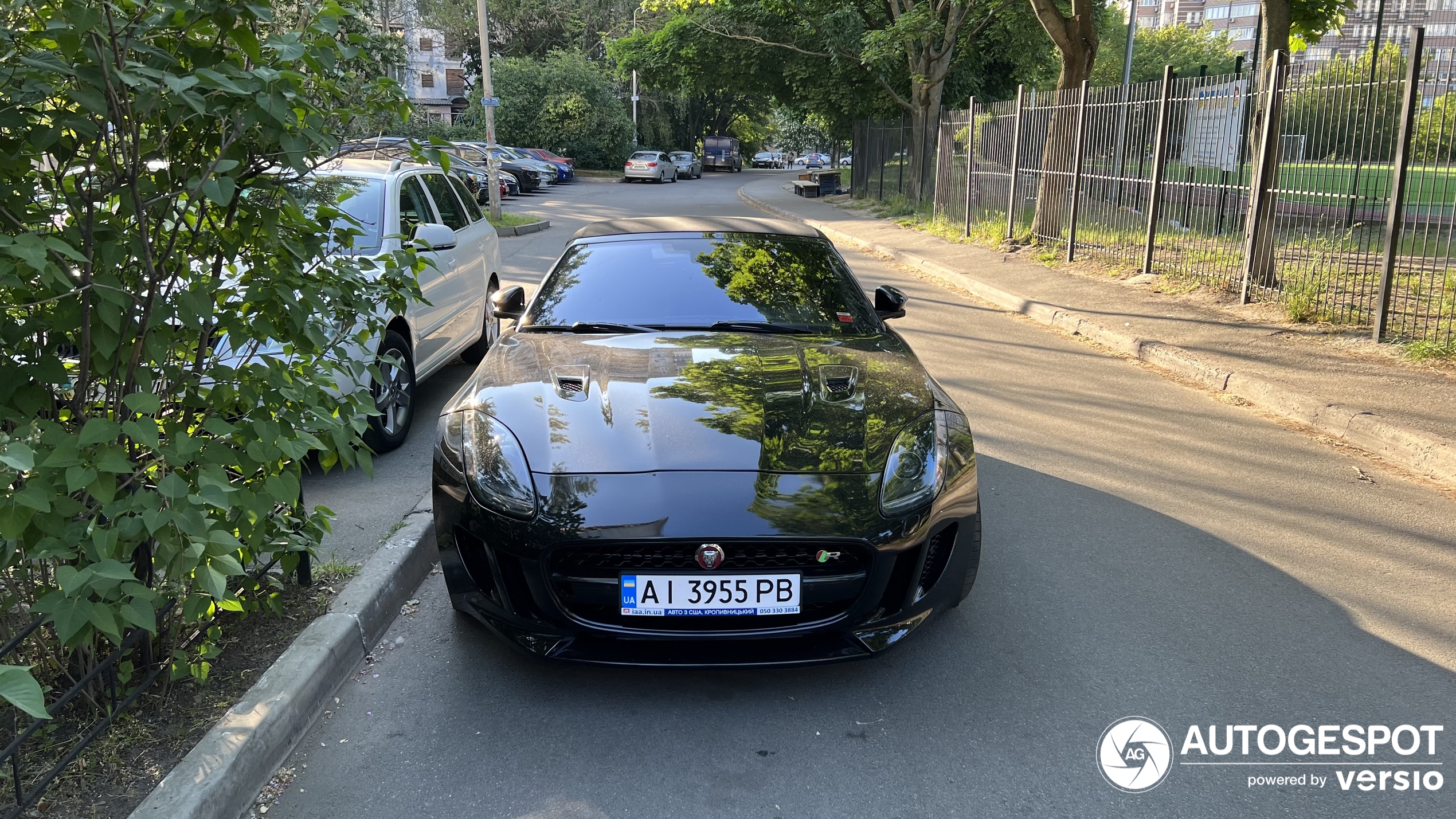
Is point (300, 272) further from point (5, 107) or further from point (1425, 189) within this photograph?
point (1425, 189)

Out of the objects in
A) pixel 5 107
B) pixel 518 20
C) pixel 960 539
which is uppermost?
pixel 518 20

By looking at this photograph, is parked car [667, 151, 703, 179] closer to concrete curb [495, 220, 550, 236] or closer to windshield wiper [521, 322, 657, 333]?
concrete curb [495, 220, 550, 236]

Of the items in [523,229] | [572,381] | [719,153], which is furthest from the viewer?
[719,153]

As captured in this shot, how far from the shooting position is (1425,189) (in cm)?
871

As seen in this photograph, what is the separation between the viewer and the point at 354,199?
627 cm

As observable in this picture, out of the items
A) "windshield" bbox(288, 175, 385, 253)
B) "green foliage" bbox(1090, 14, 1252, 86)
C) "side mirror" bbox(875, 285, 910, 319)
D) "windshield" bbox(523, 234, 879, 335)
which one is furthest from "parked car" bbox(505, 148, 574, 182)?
"side mirror" bbox(875, 285, 910, 319)

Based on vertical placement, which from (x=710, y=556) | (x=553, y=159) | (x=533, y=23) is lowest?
(x=710, y=556)

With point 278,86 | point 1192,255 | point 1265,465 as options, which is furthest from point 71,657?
point 1192,255

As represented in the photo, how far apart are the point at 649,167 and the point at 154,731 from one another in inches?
1765

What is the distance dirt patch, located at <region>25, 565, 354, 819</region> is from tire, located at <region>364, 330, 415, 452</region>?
2361 mm

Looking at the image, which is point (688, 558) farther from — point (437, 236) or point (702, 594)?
point (437, 236)

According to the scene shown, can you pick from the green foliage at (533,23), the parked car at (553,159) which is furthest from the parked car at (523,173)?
the green foliage at (533,23)

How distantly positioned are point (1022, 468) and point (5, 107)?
16.1 feet

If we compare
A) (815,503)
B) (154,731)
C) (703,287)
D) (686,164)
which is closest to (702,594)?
(815,503)
